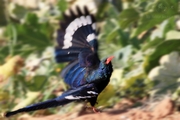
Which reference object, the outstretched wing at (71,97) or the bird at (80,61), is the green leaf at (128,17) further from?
the outstretched wing at (71,97)

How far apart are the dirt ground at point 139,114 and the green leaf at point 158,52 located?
241mm

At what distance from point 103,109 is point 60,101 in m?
0.48

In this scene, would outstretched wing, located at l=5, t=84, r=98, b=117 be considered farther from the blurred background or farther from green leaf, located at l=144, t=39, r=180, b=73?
green leaf, located at l=144, t=39, r=180, b=73

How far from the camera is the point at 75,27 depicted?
7.19ft

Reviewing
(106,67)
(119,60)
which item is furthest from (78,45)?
(119,60)

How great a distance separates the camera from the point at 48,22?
3268 millimetres

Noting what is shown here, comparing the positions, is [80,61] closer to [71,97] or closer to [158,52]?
[71,97]

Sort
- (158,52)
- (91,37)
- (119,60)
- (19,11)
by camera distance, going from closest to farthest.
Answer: (91,37) → (158,52) → (119,60) → (19,11)

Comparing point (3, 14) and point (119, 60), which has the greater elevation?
point (3, 14)

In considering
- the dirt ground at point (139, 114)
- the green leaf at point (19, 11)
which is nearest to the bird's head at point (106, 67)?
the dirt ground at point (139, 114)

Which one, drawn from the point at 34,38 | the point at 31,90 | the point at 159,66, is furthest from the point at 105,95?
the point at 34,38

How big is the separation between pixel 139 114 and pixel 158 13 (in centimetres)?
54

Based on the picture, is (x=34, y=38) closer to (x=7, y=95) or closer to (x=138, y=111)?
(x=7, y=95)

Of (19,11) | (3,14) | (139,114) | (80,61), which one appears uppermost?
(3,14)
